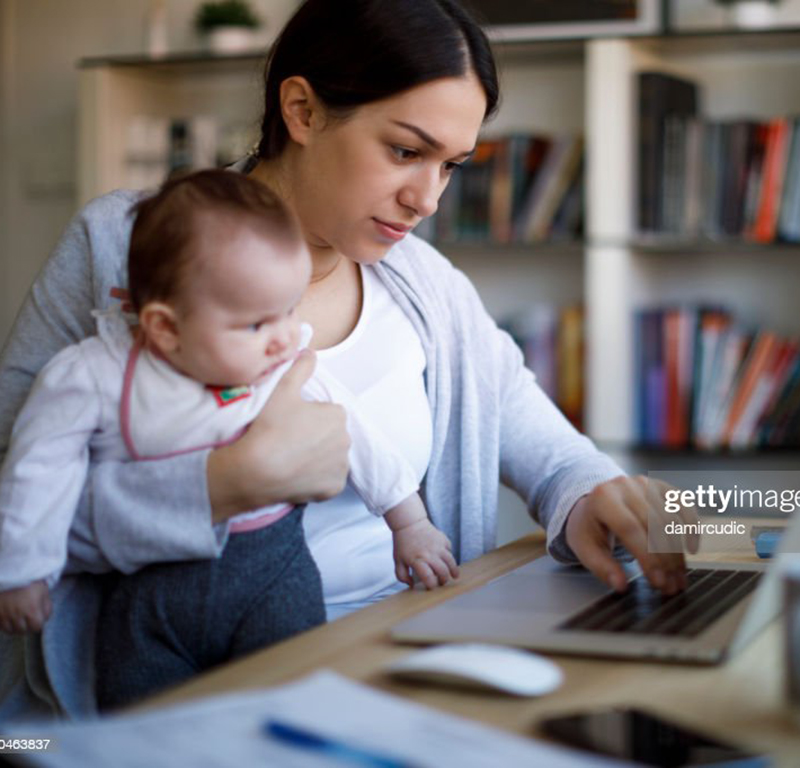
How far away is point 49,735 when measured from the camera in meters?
0.68

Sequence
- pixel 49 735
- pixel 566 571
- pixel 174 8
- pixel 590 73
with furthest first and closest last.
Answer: pixel 174 8, pixel 590 73, pixel 566 571, pixel 49 735

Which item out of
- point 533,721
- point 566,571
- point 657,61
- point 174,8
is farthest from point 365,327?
point 174,8

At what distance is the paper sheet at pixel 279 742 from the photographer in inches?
25.9

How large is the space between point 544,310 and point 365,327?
1.86 m

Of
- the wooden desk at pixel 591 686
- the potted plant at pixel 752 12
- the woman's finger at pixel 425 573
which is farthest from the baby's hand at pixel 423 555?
the potted plant at pixel 752 12

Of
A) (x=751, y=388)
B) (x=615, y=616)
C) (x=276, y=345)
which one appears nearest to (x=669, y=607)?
(x=615, y=616)

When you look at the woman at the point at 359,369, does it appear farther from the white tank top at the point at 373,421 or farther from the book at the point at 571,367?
the book at the point at 571,367

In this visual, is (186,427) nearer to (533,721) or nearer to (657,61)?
(533,721)

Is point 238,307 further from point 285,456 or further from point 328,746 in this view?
point 328,746

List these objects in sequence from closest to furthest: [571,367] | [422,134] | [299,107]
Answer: [422,134], [299,107], [571,367]

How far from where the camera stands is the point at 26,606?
1.12 m

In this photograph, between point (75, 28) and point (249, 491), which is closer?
point (249, 491)

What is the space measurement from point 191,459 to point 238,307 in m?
0.14

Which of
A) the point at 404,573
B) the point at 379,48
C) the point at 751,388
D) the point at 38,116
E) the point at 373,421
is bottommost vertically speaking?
the point at 751,388
